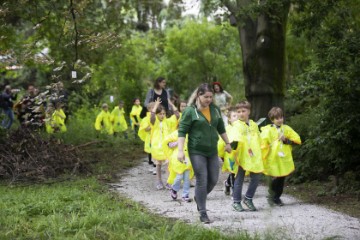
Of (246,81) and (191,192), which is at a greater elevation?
(246,81)

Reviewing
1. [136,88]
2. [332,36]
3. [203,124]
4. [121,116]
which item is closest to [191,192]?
[203,124]

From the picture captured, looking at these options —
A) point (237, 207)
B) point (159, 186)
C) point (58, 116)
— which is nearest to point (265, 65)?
point (159, 186)

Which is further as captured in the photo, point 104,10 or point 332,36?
point 104,10

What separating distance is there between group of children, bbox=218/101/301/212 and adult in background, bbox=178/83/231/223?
Result: 105 centimetres

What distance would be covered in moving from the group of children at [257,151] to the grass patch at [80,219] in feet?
5.03

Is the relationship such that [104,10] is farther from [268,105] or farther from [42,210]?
[42,210]

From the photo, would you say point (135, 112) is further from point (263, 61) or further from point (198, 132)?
point (198, 132)

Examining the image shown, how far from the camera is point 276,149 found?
28.9ft

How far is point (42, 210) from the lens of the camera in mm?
7543

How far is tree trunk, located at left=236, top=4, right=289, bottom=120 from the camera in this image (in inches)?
517

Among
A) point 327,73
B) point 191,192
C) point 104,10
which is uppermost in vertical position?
point 104,10

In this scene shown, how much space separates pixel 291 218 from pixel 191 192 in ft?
9.48

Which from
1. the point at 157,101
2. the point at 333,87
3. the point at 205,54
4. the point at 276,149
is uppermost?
the point at 205,54

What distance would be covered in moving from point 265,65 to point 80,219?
7.70 meters
